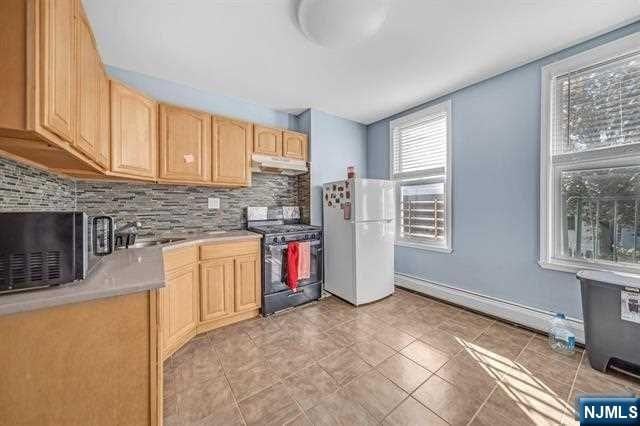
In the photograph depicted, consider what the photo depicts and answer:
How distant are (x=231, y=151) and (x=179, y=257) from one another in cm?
126

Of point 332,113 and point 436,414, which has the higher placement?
point 332,113

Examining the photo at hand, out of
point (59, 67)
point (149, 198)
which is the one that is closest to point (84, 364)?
point (59, 67)

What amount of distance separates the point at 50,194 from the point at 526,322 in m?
4.01

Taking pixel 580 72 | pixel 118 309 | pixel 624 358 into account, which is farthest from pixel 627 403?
pixel 118 309

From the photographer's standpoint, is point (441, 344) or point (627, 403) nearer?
point (627, 403)

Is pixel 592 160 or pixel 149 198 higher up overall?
pixel 592 160

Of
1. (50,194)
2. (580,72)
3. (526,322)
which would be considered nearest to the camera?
(50,194)

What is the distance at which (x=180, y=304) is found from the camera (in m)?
1.93

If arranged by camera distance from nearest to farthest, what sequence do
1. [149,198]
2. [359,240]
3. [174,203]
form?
1. [149,198]
2. [174,203]
3. [359,240]

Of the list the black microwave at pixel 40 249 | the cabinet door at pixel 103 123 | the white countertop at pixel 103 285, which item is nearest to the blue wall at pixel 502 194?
the white countertop at pixel 103 285

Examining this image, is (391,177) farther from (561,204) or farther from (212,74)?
(212,74)

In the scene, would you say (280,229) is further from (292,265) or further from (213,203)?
(213,203)

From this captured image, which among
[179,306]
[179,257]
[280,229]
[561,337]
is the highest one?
[280,229]

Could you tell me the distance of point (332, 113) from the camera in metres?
3.40
